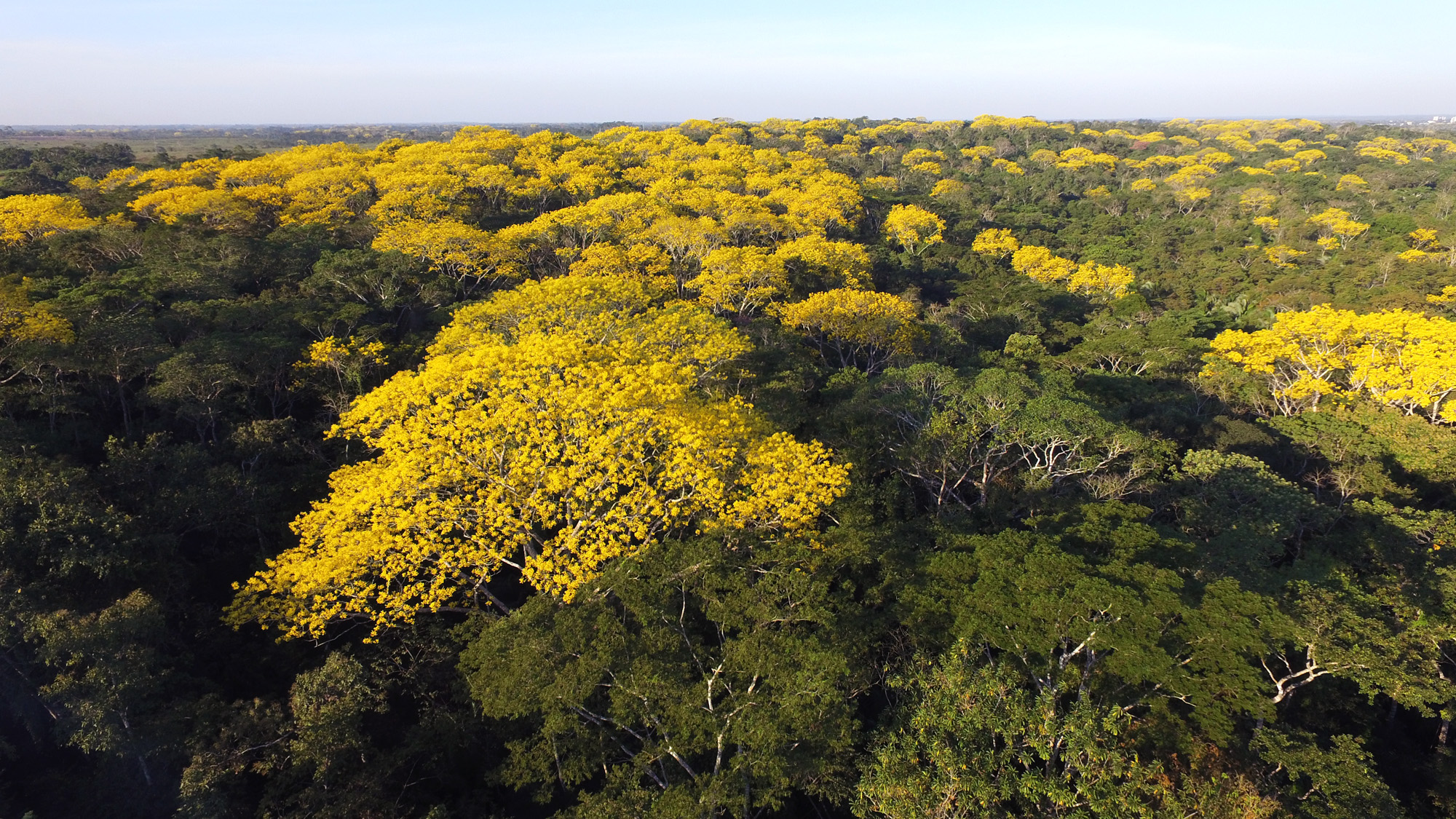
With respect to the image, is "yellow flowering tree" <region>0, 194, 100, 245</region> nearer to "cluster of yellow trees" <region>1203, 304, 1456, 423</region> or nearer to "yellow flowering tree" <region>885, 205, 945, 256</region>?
"yellow flowering tree" <region>885, 205, 945, 256</region>

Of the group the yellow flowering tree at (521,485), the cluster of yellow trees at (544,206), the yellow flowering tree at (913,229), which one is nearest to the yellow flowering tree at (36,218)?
the cluster of yellow trees at (544,206)

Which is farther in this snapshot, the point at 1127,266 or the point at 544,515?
the point at 1127,266

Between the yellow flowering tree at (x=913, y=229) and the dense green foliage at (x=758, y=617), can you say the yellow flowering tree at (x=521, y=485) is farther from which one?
the yellow flowering tree at (x=913, y=229)

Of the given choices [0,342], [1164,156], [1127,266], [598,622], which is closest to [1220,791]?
[598,622]

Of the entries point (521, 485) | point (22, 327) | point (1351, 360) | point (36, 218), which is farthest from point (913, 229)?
point (36, 218)

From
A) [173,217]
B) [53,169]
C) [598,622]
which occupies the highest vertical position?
[53,169]

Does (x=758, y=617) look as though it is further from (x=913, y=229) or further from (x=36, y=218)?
(x=913, y=229)

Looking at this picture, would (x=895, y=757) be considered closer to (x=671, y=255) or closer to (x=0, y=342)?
(x=0, y=342)
